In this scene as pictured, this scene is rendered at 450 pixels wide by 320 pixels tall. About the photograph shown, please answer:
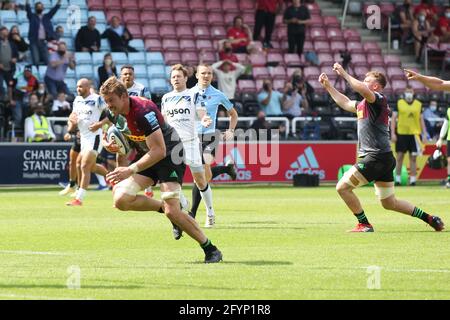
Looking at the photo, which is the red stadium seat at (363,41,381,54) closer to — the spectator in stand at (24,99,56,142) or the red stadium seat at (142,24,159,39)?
the red stadium seat at (142,24,159,39)

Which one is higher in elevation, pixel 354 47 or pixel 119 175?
pixel 119 175

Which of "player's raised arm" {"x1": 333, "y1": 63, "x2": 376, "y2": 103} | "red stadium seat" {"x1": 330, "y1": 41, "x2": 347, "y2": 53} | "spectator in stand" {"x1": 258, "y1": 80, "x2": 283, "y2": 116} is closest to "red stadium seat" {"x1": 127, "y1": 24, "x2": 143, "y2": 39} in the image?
"spectator in stand" {"x1": 258, "y1": 80, "x2": 283, "y2": 116}

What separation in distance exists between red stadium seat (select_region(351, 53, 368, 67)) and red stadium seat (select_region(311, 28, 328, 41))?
47.2 inches

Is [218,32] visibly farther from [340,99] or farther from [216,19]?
[340,99]

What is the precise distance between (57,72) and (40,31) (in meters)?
1.54

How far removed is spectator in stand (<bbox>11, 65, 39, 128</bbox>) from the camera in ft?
100

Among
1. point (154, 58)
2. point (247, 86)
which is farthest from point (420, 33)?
point (154, 58)

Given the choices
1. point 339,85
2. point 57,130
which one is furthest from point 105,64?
point 339,85

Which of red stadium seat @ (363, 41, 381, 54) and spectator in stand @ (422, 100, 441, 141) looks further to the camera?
red stadium seat @ (363, 41, 381, 54)

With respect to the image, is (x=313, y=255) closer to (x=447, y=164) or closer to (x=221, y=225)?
(x=221, y=225)

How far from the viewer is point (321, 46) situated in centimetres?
3872

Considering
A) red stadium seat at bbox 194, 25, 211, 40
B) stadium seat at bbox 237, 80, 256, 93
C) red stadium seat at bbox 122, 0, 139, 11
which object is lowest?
stadium seat at bbox 237, 80, 256, 93

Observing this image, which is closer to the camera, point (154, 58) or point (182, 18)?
point (154, 58)
